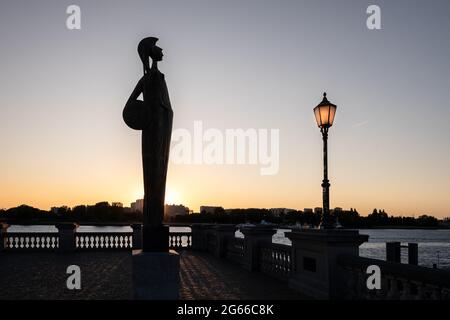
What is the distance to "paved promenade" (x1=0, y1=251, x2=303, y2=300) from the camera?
1124cm

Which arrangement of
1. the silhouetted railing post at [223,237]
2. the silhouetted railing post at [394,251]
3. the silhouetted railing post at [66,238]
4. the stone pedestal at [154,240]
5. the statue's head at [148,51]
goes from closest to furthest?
the stone pedestal at [154,240] → the statue's head at [148,51] → the silhouetted railing post at [223,237] → the silhouetted railing post at [66,238] → the silhouetted railing post at [394,251]

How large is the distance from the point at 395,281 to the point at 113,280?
28.3 ft

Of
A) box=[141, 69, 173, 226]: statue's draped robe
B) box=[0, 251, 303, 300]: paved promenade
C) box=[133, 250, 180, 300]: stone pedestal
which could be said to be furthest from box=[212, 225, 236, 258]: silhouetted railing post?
box=[133, 250, 180, 300]: stone pedestal

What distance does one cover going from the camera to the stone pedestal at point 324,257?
395 inches

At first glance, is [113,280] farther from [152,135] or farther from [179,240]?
[179,240]

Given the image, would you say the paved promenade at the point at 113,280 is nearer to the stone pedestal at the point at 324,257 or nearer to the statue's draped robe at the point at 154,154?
the stone pedestal at the point at 324,257

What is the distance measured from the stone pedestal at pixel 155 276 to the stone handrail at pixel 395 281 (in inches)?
144

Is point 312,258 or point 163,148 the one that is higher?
point 163,148

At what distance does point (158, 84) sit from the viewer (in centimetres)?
884

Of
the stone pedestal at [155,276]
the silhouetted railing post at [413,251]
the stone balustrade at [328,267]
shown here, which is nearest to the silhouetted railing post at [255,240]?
the stone balustrade at [328,267]

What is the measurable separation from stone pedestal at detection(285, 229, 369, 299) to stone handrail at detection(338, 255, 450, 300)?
0.21 m

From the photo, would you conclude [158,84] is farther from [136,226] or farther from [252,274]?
[136,226]
